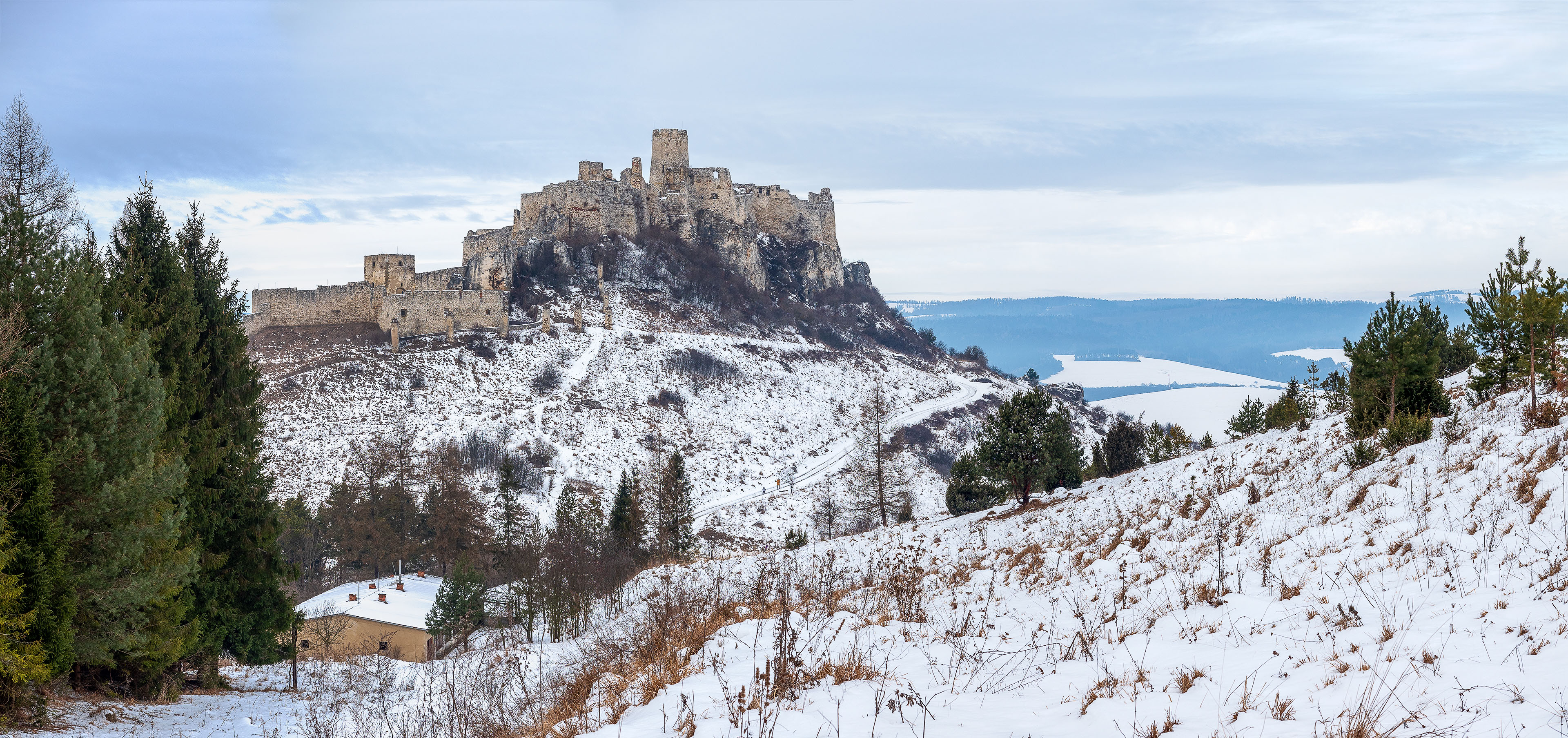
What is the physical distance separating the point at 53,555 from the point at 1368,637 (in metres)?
13.6

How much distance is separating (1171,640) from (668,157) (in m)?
81.6

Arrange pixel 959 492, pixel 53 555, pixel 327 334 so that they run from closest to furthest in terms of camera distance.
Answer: pixel 53 555, pixel 959 492, pixel 327 334

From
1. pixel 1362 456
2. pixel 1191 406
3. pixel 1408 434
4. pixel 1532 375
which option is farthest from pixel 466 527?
pixel 1191 406

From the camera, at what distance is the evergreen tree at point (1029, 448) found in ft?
72.9

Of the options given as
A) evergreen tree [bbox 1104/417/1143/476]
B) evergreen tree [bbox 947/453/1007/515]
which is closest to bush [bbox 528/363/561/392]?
evergreen tree [bbox 947/453/1007/515]

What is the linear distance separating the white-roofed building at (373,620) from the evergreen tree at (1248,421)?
30.9 m

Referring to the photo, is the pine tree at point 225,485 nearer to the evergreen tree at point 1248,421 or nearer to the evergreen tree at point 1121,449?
the evergreen tree at point 1121,449

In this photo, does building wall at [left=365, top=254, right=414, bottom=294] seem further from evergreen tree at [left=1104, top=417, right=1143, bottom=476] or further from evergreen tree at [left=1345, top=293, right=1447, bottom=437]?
evergreen tree at [left=1345, top=293, right=1447, bottom=437]

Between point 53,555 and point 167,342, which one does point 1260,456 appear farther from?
point 167,342

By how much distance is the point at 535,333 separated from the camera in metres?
63.8

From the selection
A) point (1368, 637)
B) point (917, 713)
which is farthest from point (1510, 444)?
point (917, 713)

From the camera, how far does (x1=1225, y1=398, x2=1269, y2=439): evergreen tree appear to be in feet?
113

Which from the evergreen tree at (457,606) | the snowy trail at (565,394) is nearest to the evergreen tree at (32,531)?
the evergreen tree at (457,606)

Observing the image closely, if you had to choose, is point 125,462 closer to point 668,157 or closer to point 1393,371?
point 1393,371
